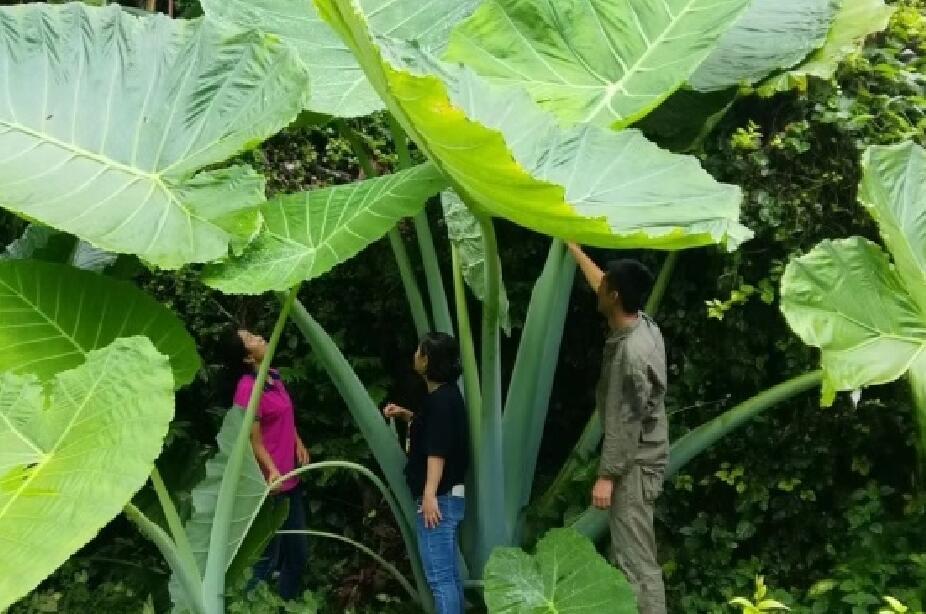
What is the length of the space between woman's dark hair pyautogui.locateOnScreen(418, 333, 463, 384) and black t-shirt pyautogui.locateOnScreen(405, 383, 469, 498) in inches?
1.1

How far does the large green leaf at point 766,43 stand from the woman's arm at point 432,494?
3.92ft

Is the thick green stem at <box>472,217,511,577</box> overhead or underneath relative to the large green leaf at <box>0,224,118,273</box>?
underneath

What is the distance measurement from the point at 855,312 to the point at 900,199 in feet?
1.02

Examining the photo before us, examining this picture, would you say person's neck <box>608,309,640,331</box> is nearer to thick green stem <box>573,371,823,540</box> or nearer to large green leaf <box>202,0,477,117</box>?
thick green stem <box>573,371,823,540</box>

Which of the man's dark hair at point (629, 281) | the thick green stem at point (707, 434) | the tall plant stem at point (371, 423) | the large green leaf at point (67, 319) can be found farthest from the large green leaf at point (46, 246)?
the thick green stem at point (707, 434)

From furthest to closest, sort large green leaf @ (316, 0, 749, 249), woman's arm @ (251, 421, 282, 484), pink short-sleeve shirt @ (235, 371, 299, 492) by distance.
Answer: pink short-sleeve shirt @ (235, 371, 299, 492) < woman's arm @ (251, 421, 282, 484) < large green leaf @ (316, 0, 749, 249)

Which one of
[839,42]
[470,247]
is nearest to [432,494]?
[470,247]

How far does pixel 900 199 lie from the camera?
2.03 meters

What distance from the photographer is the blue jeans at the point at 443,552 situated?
2386mm

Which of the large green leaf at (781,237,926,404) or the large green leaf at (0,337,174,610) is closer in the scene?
the large green leaf at (0,337,174,610)

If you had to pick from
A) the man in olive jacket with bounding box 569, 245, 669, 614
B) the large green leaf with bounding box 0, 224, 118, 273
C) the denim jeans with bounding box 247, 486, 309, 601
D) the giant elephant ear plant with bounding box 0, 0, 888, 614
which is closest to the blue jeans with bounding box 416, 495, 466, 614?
the giant elephant ear plant with bounding box 0, 0, 888, 614

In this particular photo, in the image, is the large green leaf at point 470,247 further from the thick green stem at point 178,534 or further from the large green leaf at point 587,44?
the thick green stem at point 178,534

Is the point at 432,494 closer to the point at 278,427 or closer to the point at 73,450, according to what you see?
the point at 278,427

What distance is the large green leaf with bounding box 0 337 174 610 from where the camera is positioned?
1.21 metres
